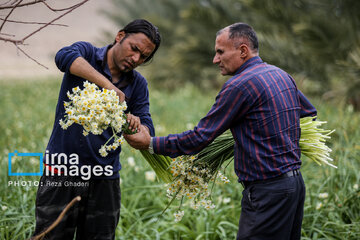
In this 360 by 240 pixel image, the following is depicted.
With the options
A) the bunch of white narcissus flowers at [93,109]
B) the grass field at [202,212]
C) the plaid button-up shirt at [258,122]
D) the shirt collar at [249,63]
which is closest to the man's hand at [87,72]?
the bunch of white narcissus flowers at [93,109]

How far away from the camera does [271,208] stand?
6.86 feet

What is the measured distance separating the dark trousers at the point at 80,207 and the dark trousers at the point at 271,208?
0.89m

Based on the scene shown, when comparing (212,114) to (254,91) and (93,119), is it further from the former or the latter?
(93,119)

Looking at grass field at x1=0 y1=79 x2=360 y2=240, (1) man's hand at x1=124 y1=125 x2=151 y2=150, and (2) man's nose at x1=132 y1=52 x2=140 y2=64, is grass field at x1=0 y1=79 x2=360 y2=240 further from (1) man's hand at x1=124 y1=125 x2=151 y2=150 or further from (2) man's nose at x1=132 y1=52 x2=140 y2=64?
(2) man's nose at x1=132 y1=52 x2=140 y2=64

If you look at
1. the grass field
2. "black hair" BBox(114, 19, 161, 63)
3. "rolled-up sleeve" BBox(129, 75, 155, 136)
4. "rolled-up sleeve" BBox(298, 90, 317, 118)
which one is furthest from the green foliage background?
"black hair" BBox(114, 19, 161, 63)

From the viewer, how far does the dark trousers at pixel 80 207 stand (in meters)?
2.36

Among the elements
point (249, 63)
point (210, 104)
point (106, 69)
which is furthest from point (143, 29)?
point (210, 104)

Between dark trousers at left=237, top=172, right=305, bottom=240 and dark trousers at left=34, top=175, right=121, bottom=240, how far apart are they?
89 centimetres

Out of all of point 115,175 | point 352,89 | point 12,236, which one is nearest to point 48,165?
point 115,175

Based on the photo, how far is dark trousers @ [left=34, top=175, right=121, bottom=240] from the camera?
236 cm

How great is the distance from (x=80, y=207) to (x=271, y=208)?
4.01 ft

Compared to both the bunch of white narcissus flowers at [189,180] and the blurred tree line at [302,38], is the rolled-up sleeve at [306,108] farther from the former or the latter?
the blurred tree line at [302,38]

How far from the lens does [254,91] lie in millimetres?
2062

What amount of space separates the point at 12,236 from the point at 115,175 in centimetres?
105
